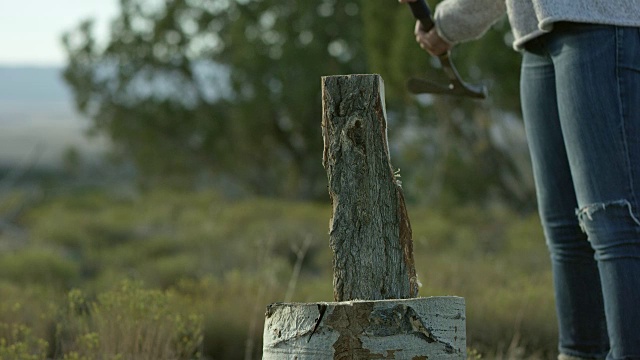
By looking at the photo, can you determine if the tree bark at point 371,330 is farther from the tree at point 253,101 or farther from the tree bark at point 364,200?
the tree at point 253,101

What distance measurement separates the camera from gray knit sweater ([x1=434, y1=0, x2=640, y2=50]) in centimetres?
242

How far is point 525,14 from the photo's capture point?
8.57ft

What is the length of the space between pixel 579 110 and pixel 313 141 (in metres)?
12.0

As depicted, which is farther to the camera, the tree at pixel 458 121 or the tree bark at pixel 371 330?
the tree at pixel 458 121

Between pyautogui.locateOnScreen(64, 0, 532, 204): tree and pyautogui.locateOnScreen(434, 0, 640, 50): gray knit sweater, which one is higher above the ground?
pyautogui.locateOnScreen(64, 0, 532, 204): tree

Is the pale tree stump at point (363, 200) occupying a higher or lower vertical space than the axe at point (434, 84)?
lower

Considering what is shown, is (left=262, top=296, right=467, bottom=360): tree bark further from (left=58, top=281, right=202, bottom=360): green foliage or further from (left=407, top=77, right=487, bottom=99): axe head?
(left=58, top=281, right=202, bottom=360): green foliage

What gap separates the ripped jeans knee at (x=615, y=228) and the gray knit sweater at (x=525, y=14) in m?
0.44

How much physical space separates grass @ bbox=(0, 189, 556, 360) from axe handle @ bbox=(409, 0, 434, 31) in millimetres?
1275

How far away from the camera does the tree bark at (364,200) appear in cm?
227

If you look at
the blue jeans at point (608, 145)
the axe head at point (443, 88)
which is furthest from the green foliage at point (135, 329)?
the blue jeans at point (608, 145)

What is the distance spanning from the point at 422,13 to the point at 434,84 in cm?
28

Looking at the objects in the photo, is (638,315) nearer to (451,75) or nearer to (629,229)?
(629,229)

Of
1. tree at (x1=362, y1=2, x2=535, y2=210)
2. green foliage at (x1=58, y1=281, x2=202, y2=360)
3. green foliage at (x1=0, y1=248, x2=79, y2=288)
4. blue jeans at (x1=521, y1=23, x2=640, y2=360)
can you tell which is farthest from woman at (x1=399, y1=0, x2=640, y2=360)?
tree at (x1=362, y1=2, x2=535, y2=210)
